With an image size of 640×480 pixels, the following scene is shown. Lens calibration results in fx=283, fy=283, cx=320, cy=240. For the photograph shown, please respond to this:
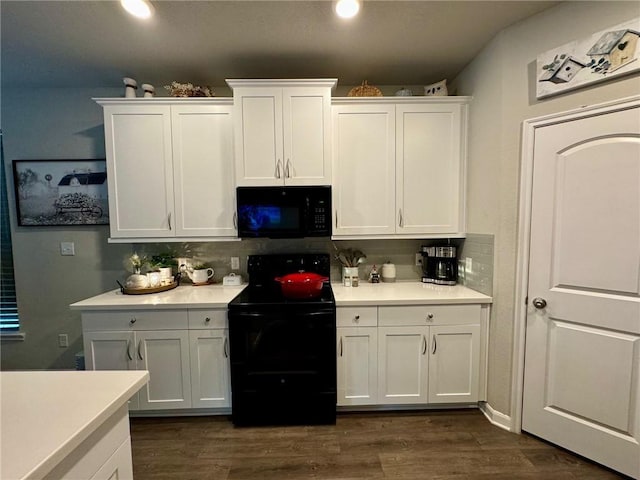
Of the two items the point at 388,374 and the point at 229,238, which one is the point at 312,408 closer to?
the point at 388,374

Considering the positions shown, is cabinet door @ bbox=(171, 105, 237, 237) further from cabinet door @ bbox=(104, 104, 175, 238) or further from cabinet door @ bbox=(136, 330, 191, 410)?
cabinet door @ bbox=(136, 330, 191, 410)

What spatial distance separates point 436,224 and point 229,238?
1722mm

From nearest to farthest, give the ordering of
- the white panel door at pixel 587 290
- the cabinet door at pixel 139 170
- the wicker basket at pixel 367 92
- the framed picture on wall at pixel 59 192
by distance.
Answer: the white panel door at pixel 587 290, the cabinet door at pixel 139 170, the wicker basket at pixel 367 92, the framed picture on wall at pixel 59 192

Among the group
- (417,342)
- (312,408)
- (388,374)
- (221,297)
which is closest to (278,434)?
(312,408)

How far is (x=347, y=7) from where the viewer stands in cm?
159

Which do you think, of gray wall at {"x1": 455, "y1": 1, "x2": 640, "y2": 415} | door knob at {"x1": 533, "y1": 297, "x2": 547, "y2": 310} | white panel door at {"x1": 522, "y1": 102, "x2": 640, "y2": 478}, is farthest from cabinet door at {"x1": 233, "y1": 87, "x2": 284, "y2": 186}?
door knob at {"x1": 533, "y1": 297, "x2": 547, "y2": 310}

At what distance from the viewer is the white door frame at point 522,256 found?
1.79 metres

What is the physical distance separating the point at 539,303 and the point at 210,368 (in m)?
2.27

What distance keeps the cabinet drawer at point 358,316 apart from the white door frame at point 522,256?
94 cm

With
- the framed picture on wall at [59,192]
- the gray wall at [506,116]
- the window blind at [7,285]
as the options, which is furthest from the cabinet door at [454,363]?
the window blind at [7,285]

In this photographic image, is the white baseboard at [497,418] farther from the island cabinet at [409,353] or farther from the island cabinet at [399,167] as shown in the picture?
the island cabinet at [399,167]

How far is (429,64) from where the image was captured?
2.29 metres

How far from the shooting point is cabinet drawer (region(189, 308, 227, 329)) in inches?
79.6

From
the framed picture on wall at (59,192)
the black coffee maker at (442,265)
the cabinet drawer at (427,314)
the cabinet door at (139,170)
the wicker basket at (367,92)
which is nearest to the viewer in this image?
the cabinet drawer at (427,314)
